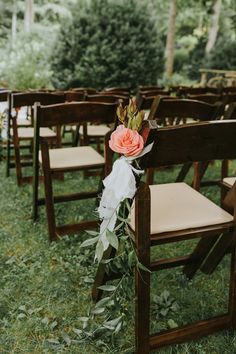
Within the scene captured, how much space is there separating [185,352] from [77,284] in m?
0.78

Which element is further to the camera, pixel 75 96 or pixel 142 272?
pixel 75 96

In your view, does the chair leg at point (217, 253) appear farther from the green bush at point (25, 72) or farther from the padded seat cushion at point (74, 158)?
the green bush at point (25, 72)

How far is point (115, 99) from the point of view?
10.8 ft

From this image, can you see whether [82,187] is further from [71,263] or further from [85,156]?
[71,263]

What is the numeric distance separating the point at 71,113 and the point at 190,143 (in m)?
1.24

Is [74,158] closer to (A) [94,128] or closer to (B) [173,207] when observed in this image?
(B) [173,207]

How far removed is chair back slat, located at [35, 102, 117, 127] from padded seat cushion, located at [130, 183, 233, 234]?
80cm

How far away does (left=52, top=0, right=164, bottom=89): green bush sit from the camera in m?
9.89

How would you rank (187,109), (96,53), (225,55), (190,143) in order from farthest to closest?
(225,55), (96,53), (187,109), (190,143)

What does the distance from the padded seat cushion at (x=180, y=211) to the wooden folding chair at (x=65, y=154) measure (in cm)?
80

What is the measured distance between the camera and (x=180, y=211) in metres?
1.87

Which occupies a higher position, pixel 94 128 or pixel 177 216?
pixel 177 216

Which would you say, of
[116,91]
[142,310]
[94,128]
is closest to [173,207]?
[142,310]

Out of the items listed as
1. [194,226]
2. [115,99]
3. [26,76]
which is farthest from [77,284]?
[26,76]
